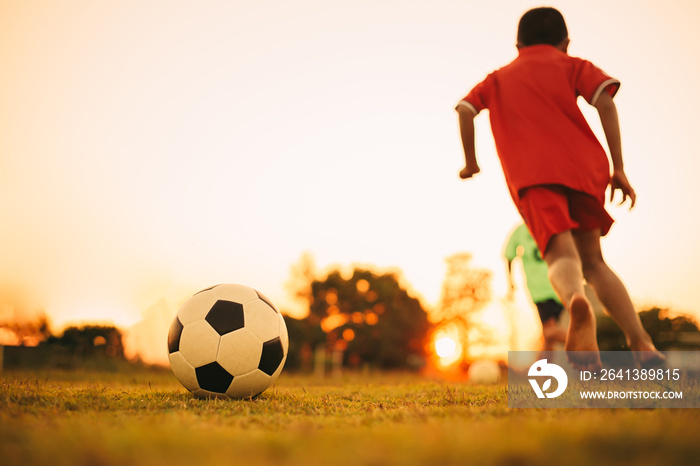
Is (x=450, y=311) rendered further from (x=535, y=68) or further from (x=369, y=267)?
(x=535, y=68)

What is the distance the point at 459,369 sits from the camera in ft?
101

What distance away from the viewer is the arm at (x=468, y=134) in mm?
3420

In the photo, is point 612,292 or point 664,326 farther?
point 664,326

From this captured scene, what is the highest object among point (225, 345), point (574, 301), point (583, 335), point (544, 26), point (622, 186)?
point (544, 26)

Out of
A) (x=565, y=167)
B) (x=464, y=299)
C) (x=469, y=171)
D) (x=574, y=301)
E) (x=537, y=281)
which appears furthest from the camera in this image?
(x=464, y=299)

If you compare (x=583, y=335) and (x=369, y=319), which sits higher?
(x=583, y=335)

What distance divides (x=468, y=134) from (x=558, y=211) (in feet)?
2.68

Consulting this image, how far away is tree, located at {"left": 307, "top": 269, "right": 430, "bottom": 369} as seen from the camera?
3578 centimetres

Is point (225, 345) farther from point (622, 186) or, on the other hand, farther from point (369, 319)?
point (369, 319)

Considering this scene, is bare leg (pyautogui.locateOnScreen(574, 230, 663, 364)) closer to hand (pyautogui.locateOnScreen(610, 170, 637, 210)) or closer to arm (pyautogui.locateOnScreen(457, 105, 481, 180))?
hand (pyautogui.locateOnScreen(610, 170, 637, 210))

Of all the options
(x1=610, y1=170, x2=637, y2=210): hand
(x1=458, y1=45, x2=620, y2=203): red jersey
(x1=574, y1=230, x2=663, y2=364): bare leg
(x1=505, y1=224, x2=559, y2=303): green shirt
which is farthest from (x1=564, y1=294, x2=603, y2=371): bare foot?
(x1=505, y1=224, x2=559, y2=303): green shirt

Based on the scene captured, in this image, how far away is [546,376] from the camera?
2904mm

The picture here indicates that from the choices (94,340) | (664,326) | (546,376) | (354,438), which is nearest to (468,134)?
(546,376)

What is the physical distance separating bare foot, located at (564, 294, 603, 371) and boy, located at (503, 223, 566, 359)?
10.5 feet
